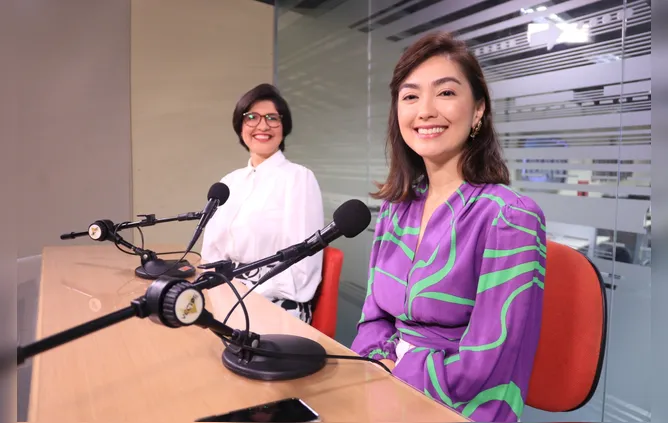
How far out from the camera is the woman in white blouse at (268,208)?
1390 millimetres

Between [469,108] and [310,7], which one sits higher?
[310,7]

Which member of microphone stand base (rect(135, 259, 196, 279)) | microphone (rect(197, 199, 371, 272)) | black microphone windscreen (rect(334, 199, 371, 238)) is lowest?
microphone stand base (rect(135, 259, 196, 279))

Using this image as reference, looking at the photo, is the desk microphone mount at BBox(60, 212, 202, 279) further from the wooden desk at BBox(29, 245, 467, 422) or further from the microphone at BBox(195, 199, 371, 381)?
the microphone at BBox(195, 199, 371, 381)

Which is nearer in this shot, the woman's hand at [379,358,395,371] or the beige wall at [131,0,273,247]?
the woman's hand at [379,358,395,371]

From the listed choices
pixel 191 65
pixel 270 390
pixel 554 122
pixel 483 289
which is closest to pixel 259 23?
pixel 191 65

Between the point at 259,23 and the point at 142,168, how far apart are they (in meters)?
1.02

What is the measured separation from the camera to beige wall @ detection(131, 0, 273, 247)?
133 centimetres

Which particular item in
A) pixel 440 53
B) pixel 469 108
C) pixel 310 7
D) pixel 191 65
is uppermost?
pixel 310 7

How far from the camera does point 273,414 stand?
1.75ft

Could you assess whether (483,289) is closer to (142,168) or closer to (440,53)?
(440,53)

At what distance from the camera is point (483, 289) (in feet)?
2.64

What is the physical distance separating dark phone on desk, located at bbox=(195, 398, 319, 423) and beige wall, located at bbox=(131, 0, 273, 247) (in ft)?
2.52

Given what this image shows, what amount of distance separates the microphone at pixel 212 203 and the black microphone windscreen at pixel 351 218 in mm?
412

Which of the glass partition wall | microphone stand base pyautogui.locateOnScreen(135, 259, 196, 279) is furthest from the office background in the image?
microphone stand base pyautogui.locateOnScreen(135, 259, 196, 279)
